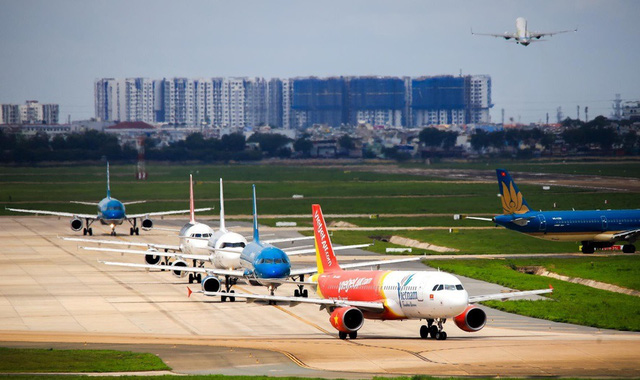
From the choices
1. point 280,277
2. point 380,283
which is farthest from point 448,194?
point 380,283

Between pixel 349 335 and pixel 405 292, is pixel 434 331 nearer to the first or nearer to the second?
pixel 405 292

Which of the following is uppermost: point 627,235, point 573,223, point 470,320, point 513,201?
point 513,201

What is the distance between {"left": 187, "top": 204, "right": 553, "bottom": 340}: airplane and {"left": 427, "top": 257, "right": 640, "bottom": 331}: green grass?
794 centimetres

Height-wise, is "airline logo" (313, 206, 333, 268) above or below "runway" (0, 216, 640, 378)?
above

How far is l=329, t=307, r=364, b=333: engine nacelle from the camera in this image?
179 feet

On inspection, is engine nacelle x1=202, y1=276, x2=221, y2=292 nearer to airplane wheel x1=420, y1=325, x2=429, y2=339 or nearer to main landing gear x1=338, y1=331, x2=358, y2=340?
main landing gear x1=338, y1=331, x2=358, y2=340

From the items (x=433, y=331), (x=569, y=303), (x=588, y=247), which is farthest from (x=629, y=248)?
(x=433, y=331)

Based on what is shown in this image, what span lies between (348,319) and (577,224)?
52.5 metres

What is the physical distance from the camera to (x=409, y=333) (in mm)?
57906

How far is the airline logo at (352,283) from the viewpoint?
2259 inches

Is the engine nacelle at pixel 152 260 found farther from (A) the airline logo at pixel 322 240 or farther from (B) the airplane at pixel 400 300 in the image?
(B) the airplane at pixel 400 300

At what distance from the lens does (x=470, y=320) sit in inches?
2089

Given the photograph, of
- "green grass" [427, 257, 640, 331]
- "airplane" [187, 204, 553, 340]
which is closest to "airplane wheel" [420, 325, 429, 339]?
"airplane" [187, 204, 553, 340]

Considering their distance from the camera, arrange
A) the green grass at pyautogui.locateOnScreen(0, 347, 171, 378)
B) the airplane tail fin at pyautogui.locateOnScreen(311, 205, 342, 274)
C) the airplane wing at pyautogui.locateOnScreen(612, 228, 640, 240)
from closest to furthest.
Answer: the green grass at pyautogui.locateOnScreen(0, 347, 171, 378), the airplane tail fin at pyautogui.locateOnScreen(311, 205, 342, 274), the airplane wing at pyautogui.locateOnScreen(612, 228, 640, 240)
